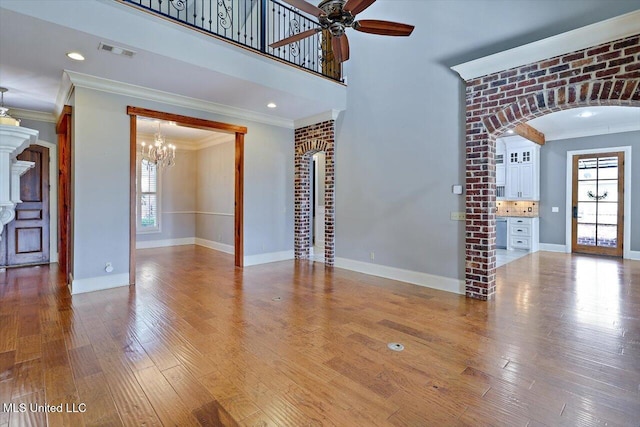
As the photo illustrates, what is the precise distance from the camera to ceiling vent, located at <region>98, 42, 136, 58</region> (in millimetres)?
3369

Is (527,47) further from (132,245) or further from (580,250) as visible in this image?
(580,250)

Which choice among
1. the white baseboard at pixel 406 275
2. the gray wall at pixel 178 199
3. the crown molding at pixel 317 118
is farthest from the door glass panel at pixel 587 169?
the gray wall at pixel 178 199

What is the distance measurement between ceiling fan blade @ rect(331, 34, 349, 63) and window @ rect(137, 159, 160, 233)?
666cm

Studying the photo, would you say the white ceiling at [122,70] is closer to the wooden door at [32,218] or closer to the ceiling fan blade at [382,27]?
the wooden door at [32,218]

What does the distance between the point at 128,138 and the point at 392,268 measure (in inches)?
179

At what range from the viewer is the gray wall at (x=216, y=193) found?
7742 mm

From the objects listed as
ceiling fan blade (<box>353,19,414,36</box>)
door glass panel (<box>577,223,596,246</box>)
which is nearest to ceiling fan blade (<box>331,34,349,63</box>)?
ceiling fan blade (<box>353,19,414,36</box>)

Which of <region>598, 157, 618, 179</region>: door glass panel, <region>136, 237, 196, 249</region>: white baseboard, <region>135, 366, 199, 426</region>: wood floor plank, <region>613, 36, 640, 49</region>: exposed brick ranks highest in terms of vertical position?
<region>613, 36, 640, 49</region>: exposed brick

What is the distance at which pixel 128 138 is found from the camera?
4.66 metres

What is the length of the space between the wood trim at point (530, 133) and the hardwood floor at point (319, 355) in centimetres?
366

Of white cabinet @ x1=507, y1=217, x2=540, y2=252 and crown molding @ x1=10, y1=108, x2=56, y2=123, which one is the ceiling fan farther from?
white cabinet @ x1=507, y1=217, x2=540, y2=252

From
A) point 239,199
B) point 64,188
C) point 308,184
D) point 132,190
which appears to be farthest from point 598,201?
point 64,188

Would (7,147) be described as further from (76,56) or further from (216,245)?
(216,245)

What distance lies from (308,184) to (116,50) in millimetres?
4142
